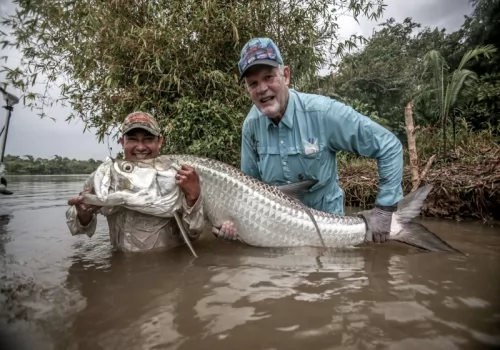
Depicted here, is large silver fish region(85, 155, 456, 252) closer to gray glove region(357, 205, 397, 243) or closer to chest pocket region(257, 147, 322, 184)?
gray glove region(357, 205, 397, 243)

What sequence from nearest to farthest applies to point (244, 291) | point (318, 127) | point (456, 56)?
point (244, 291)
point (318, 127)
point (456, 56)

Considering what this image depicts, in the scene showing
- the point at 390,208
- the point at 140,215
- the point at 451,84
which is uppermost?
the point at 451,84

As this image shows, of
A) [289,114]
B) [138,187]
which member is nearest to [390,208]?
[289,114]

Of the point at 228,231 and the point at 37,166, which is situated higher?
the point at 37,166

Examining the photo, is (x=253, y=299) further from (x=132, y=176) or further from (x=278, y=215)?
(x=132, y=176)

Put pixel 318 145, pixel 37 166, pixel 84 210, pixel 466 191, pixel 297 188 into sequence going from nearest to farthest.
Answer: pixel 37 166 < pixel 84 210 < pixel 297 188 < pixel 318 145 < pixel 466 191

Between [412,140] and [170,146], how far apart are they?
418 cm

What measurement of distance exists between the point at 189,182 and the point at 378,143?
1.58 meters

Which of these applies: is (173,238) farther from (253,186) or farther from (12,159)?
(12,159)

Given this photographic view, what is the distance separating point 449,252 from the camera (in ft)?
9.29

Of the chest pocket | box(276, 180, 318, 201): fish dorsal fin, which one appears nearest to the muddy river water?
box(276, 180, 318, 201): fish dorsal fin

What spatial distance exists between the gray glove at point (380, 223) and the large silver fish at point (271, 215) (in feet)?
0.11

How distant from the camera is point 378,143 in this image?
2.94m

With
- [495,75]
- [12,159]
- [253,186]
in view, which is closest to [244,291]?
[253,186]
